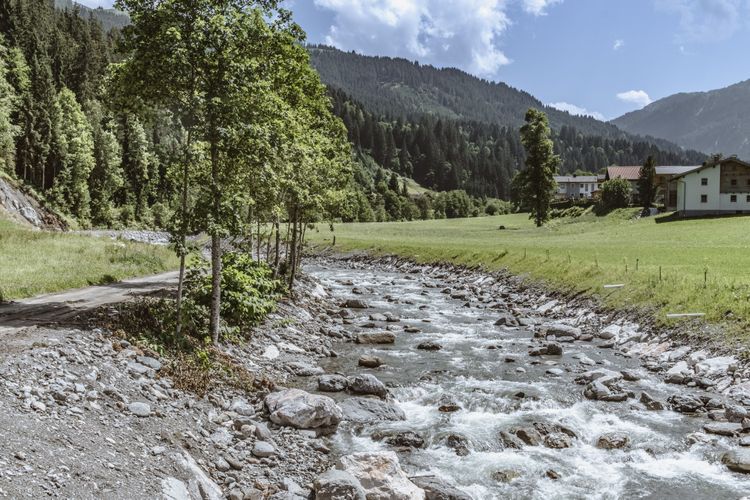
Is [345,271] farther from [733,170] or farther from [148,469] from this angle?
[733,170]

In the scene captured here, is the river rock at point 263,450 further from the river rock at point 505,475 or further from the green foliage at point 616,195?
the green foliage at point 616,195

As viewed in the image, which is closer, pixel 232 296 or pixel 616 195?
pixel 232 296

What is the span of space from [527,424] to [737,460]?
5185mm

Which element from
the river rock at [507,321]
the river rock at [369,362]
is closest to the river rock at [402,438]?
the river rock at [369,362]

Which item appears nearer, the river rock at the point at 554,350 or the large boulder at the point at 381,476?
the large boulder at the point at 381,476

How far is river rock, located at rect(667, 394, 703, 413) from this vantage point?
17.2 m

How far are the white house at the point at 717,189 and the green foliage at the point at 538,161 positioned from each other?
75.3ft

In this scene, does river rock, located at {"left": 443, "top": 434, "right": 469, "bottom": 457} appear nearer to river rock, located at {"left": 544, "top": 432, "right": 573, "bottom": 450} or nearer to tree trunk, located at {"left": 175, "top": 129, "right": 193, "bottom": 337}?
river rock, located at {"left": 544, "top": 432, "right": 573, "bottom": 450}

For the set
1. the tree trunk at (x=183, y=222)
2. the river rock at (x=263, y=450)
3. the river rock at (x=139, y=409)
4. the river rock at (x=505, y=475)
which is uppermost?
the tree trunk at (x=183, y=222)

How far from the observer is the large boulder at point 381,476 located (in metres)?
11.1

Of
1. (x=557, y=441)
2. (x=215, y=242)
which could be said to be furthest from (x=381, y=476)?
(x=215, y=242)

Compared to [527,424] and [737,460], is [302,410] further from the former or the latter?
[737,460]

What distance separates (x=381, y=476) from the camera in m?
11.5

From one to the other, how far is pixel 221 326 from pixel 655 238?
56.5 meters
